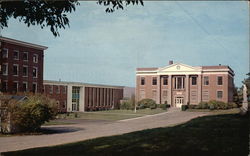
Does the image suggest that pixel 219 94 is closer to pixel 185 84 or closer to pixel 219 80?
pixel 219 80

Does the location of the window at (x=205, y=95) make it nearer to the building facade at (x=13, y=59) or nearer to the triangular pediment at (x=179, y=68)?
the triangular pediment at (x=179, y=68)

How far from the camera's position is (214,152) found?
7.00 meters

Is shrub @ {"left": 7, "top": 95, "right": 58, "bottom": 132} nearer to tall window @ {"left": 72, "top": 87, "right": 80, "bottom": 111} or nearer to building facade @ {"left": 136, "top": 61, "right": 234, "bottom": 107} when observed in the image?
tall window @ {"left": 72, "top": 87, "right": 80, "bottom": 111}

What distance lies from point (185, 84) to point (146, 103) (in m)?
9.22

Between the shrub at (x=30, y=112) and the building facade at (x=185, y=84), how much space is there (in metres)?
37.9

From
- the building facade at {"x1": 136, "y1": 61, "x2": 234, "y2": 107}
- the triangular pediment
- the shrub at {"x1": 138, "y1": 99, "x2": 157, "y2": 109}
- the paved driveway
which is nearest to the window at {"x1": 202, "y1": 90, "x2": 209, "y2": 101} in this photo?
the building facade at {"x1": 136, "y1": 61, "x2": 234, "y2": 107}

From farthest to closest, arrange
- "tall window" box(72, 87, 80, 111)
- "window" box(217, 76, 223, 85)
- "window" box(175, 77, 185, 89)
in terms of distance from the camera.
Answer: "window" box(175, 77, 185, 89), "window" box(217, 76, 223, 85), "tall window" box(72, 87, 80, 111)

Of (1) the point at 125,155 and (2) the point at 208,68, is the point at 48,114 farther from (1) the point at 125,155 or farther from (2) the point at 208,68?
(2) the point at 208,68

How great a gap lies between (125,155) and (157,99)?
5743cm

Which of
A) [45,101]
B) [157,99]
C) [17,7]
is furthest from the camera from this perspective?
[157,99]

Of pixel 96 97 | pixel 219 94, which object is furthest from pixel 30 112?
pixel 219 94

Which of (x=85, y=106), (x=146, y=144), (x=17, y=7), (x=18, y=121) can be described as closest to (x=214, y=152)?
(x=146, y=144)

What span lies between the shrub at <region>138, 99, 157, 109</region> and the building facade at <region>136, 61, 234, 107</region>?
164 centimetres

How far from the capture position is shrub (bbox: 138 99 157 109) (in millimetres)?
60656
